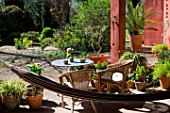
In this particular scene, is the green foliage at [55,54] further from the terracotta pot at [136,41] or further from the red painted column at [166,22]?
the red painted column at [166,22]

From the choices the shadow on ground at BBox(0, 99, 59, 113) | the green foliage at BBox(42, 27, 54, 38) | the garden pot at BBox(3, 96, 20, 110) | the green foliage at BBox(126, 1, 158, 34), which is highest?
the green foliage at BBox(126, 1, 158, 34)

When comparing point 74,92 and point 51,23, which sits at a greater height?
point 51,23

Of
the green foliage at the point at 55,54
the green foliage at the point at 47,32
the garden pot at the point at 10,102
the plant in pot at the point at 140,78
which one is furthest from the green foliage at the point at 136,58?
the green foliage at the point at 47,32

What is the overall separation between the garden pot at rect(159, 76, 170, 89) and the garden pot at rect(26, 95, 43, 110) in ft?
8.18

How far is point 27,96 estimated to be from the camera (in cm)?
487

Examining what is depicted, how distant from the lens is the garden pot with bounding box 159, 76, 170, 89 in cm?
569

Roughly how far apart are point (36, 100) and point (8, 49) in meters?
7.97

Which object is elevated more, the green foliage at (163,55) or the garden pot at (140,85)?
the green foliage at (163,55)

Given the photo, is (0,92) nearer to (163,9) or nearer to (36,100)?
(36,100)

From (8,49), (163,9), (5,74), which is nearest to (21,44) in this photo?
(8,49)

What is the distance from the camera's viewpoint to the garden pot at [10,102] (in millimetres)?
4742

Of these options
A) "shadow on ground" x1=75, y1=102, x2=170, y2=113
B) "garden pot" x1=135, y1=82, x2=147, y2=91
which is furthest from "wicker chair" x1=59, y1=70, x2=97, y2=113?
"garden pot" x1=135, y1=82, x2=147, y2=91

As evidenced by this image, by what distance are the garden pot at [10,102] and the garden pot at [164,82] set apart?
286 cm

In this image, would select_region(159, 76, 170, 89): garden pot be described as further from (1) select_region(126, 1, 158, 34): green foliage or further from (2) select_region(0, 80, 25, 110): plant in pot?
(1) select_region(126, 1, 158, 34): green foliage
